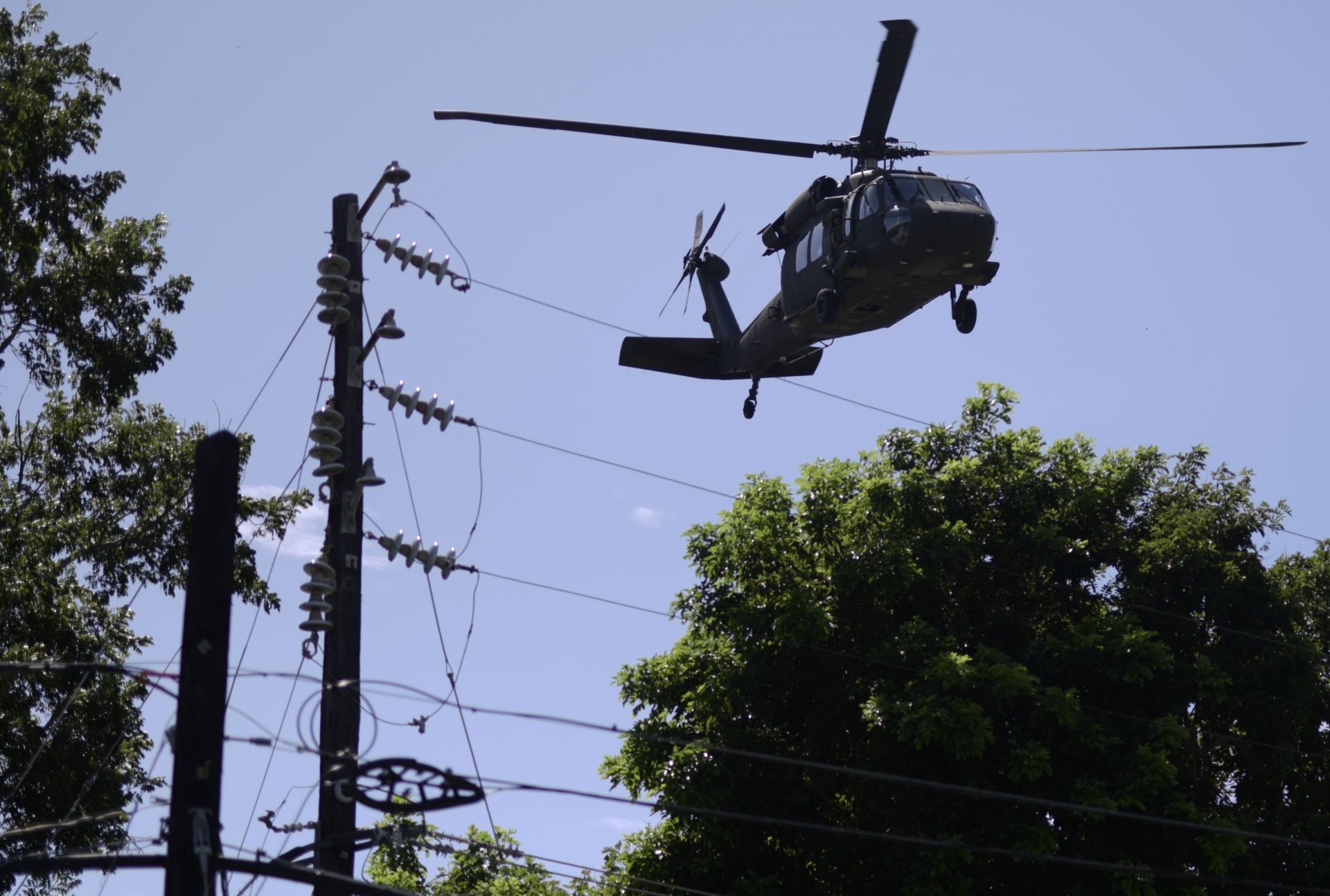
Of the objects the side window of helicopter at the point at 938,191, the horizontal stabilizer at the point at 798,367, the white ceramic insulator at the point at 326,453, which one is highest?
the horizontal stabilizer at the point at 798,367

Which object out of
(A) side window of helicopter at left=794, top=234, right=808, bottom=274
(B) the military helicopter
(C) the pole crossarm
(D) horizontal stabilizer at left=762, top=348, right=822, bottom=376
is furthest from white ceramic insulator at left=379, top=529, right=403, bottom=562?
(D) horizontal stabilizer at left=762, top=348, right=822, bottom=376

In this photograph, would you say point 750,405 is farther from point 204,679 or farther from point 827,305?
point 204,679

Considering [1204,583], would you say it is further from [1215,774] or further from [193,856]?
[193,856]

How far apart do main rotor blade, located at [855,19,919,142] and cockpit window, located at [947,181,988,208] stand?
189cm

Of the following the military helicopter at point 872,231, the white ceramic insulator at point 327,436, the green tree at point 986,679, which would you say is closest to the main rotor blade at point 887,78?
the military helicopter at point 872,231

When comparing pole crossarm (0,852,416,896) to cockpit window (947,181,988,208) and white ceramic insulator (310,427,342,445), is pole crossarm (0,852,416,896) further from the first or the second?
cockpit window (947,181,988,208)

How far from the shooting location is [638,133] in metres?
22.9

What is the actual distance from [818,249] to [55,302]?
1333 cm

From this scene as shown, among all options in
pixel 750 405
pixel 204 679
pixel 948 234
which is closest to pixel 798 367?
pixel 750 405

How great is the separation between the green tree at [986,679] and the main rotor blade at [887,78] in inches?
358

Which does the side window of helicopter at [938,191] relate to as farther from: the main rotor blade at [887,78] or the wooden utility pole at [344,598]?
the wooden utility pole at [344,598]

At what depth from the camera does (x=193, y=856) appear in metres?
9.55

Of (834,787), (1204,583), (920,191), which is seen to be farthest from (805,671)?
(920,191)

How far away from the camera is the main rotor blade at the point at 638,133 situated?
22.0 meters
